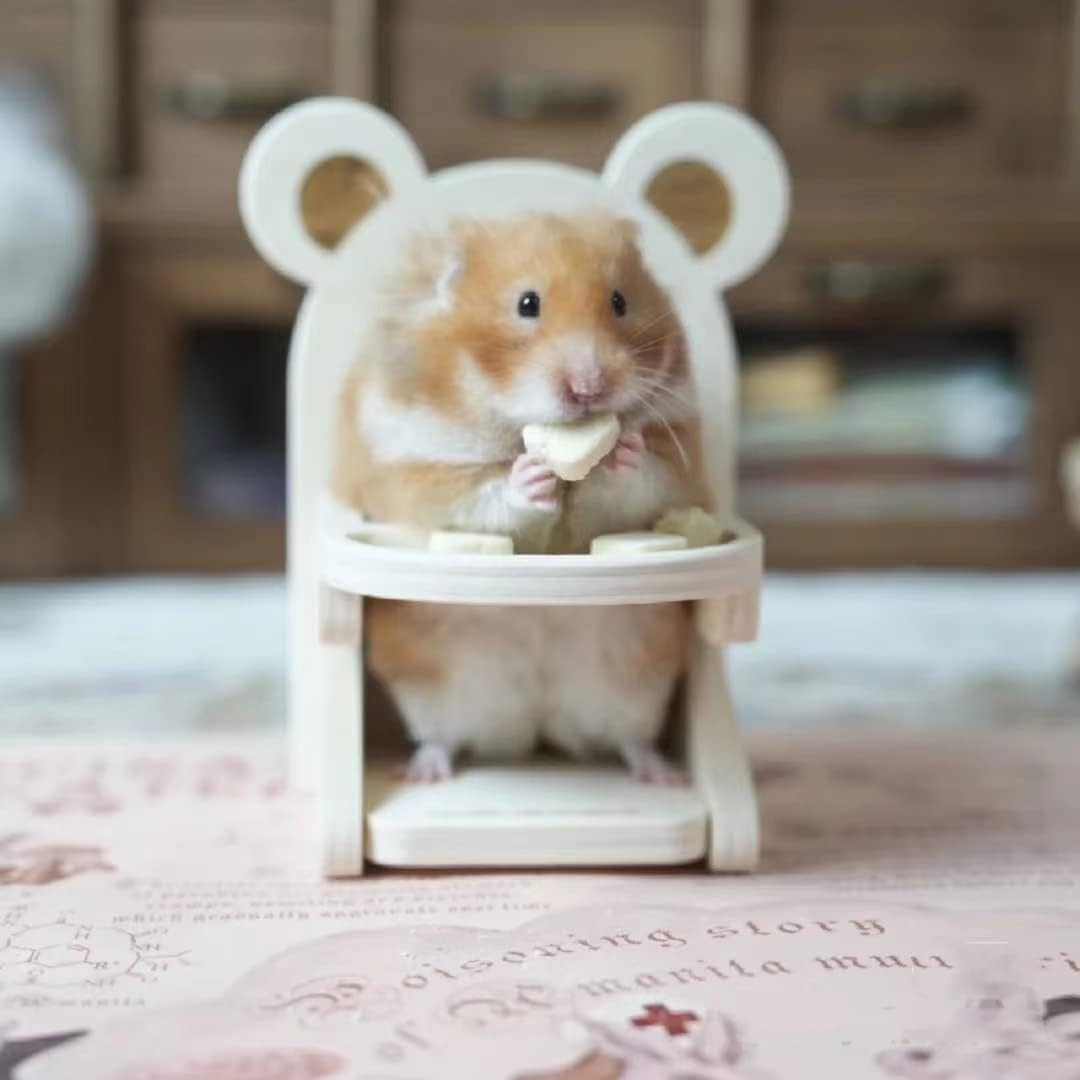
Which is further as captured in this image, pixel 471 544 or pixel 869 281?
pixel 869 281

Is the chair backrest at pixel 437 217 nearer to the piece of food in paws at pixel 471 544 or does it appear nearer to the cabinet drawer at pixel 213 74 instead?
the piece of food in paws at pixel 471 544

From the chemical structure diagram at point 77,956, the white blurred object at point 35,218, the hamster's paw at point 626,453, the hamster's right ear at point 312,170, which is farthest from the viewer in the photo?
the white blurred object at point 35,218

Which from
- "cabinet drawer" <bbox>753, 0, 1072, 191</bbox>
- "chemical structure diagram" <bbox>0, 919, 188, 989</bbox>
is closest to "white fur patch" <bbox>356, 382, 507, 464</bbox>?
"chemical structure diagram" <bbox>0, 919, 188, 989</bbox>

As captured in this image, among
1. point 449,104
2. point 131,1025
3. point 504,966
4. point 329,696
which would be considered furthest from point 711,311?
point 449,104

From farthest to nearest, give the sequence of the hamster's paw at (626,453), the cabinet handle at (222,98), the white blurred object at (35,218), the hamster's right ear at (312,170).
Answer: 1. the cabinet handle at (222,98)
2. the white blurred object at (35,218)
3. the hamster's right ear at (312,170)
4. the hamster's paw at (626,453)

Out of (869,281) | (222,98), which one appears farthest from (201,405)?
(869,281)

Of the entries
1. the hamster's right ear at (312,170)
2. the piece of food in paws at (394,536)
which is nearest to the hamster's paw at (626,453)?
the piece of food in paws at (394,536)

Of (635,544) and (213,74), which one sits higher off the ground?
(213,74)

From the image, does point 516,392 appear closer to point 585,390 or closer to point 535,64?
point 585,390
